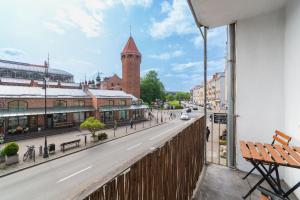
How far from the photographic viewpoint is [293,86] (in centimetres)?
321

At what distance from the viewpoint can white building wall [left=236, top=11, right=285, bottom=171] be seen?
378 centimetres

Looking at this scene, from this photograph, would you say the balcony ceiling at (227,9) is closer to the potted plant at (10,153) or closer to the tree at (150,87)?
the potted plant at (10,153)

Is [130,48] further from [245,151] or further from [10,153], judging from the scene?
[245,151]

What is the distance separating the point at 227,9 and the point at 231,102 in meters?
2.24

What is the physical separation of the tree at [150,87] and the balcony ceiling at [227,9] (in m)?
52.0

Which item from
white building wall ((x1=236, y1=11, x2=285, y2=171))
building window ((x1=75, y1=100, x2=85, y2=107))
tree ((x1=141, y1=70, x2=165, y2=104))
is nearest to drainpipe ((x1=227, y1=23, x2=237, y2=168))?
white building wall ((x1=236, y1=11, x2=285, y2=171))

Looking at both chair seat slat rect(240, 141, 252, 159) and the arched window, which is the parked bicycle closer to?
the arched window

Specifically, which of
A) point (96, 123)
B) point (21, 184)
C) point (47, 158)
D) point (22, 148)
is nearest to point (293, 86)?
point (21, 184)

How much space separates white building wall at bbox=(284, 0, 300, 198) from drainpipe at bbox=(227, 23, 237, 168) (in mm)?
1066

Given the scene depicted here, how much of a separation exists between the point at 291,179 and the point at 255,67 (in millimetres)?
2526

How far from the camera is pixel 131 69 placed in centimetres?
4369

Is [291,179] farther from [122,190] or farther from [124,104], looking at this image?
[124,104]

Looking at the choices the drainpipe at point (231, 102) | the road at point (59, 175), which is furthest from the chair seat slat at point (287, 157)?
the road at point (59, 175)

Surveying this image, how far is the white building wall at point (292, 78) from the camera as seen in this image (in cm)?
301
